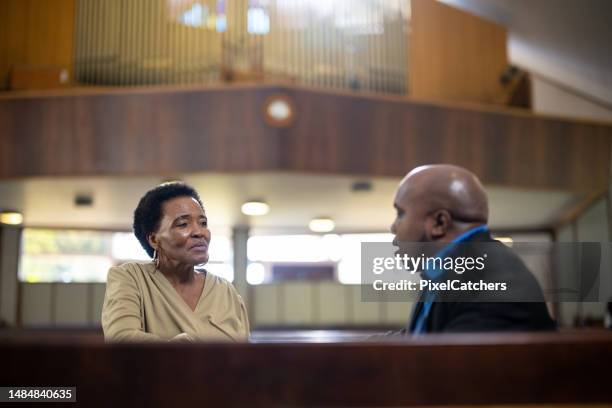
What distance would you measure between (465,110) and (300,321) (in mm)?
5353

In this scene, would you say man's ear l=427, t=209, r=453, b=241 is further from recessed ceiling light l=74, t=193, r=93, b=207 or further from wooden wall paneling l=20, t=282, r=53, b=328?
wooden wall paneling l=20, t=282, r=53, b=328

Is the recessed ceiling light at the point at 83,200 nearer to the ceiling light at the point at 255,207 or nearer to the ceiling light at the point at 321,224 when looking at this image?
the ceiling light at the point at 255,207

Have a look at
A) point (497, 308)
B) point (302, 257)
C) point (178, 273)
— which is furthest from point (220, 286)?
point (302, 257)

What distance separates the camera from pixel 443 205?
1700 millimetres

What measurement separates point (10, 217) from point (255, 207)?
3.59 metres

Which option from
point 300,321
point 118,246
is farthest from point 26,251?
point 300,321

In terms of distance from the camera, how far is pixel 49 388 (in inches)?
36.7

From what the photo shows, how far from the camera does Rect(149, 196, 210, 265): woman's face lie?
249cm

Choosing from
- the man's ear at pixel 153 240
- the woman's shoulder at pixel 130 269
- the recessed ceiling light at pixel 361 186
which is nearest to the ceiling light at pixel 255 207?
the recessed ceiling light at pixel 361 186

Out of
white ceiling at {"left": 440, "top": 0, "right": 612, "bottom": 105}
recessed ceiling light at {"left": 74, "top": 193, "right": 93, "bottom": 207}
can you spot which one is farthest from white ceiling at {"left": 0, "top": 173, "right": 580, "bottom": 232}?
white ceiling at {"left": 440, "top": 0, "right": 612, "bottom": 105}

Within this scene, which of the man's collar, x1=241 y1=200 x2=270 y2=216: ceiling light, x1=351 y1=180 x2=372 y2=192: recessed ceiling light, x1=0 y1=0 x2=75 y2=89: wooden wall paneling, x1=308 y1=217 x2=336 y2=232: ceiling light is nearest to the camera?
the man's collar

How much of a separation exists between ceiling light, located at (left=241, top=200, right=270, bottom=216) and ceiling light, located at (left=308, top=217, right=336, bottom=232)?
1.16 meters

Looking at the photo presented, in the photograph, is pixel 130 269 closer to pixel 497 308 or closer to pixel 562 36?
pixel 497 308

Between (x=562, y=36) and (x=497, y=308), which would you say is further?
(x=562, y=36)
